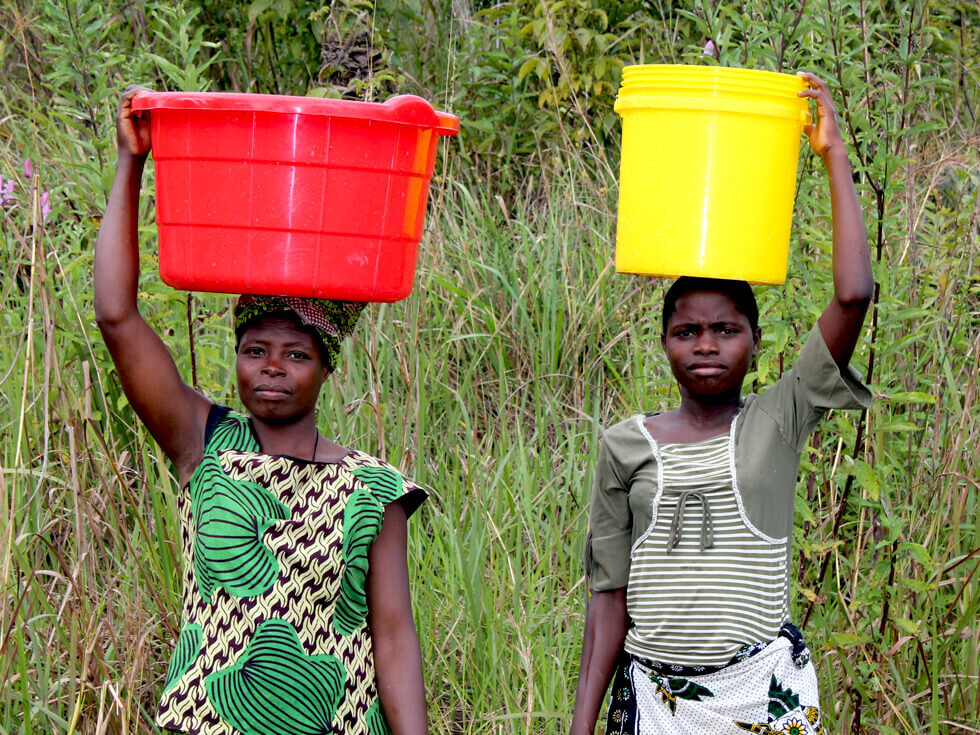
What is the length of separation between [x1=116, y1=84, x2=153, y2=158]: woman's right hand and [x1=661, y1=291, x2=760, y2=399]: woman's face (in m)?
1.00

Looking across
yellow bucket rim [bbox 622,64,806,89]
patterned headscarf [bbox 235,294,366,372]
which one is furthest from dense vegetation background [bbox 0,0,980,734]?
patterned headscarf [bbox 235,294,366,372]

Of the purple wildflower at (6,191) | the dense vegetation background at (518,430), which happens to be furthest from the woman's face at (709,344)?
the purple wildflower at (6,191)

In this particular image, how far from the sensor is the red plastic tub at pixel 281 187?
70.7 inches

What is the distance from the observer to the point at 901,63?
8.10 feet

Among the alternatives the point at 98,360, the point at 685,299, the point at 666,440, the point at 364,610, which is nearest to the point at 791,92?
the point at 685,299

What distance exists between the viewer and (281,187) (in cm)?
182

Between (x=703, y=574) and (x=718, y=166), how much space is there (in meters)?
0.73

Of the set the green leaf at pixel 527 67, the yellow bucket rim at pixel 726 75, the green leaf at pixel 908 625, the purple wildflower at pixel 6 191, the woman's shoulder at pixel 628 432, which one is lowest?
the green leaf at pixel 908 625

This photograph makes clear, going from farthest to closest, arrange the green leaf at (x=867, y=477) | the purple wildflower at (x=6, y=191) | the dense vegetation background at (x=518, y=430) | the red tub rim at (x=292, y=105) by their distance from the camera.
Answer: the purple wildflower at (x=6, y=191) < the dense vegetation background at (x=518, y=430) < the green leaf at (x=867, y=477) < the red tub rim at (x=292, y=105)

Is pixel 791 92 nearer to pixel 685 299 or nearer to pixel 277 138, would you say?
pixel 685 299

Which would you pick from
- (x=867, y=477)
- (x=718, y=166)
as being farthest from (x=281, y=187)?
(x=867, y=477)

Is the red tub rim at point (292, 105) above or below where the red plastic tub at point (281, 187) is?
above

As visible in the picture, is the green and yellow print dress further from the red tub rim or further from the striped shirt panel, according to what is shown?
the red tub rim

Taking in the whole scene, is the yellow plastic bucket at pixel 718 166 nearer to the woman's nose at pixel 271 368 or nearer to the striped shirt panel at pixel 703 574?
the striped shirt panel at pixel 703 574
